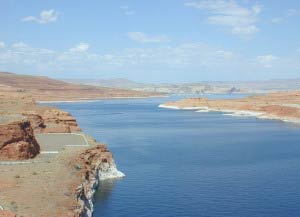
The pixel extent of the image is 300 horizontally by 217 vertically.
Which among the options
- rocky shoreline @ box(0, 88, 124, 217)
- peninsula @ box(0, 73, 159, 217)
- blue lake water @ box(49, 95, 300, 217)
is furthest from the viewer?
blue lake water @ box(49, 95, 300, 217)

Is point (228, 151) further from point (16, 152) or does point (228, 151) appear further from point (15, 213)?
point (15, 213)

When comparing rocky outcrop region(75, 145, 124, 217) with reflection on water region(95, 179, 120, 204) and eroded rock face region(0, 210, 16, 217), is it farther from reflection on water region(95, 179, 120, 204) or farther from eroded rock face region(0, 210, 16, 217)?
eroded rock face region(0, 210, 16, 217)

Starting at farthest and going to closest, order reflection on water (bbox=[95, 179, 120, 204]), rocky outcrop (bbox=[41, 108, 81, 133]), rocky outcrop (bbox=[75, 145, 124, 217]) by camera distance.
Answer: rocky outcrop (bbox=[41, 108, 81, 133]) < reflection on water (bbox=[95, 179, 120, 204]) < rocky outcrop (bbox=[75, 145, 124, 217])

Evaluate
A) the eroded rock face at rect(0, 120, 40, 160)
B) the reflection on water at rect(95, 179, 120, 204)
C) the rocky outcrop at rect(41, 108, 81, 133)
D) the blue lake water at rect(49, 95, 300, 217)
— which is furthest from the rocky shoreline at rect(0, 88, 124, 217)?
the blue lake water at rect(49, 95, 300, 217)

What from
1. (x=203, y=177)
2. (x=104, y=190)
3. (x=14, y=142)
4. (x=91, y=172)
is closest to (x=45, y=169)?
(x=14, y=142)

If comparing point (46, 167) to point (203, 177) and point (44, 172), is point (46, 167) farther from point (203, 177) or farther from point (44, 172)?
point (203, 177)

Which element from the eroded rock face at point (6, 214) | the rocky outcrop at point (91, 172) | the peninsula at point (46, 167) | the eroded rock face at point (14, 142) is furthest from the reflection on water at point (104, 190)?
the eroded rock face at point (6, 214)
